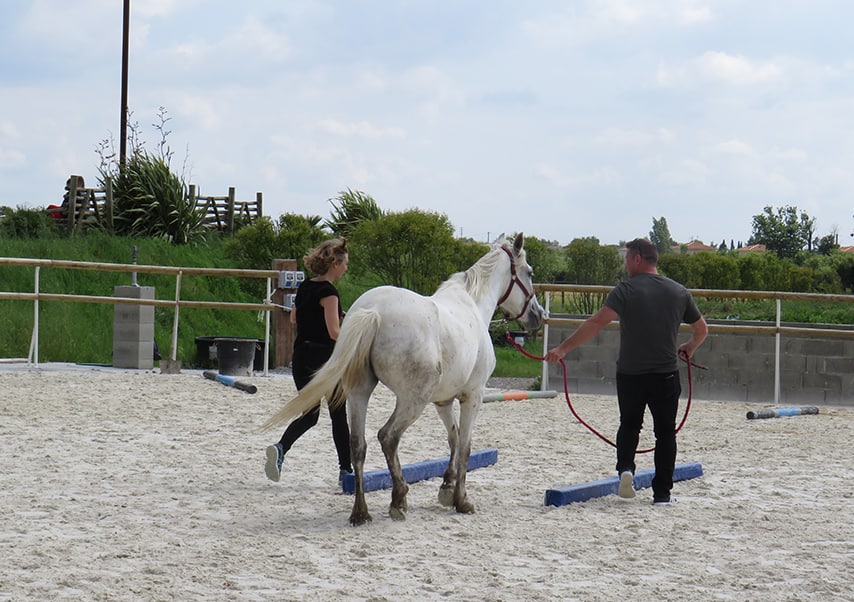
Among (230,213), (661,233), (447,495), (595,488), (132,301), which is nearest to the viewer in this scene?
(447,495)

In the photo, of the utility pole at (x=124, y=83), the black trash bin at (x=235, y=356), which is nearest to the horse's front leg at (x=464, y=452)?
the black trash bin at (x=235, y=356)

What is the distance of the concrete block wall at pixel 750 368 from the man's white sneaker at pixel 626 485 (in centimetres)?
628

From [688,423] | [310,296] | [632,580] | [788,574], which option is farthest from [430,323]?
[688,423]

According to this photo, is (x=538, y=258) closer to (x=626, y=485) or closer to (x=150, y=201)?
(x=150, y=201)

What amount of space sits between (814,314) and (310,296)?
55.5ft

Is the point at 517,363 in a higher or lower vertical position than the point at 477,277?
lower

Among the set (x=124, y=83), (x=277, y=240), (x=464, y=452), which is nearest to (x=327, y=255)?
(x=464, y=452)

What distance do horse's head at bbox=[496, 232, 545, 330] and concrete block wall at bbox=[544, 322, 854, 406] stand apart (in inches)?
236

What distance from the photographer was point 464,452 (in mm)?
5809

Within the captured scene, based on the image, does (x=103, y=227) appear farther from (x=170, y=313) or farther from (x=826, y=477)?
(x=826, y=477)

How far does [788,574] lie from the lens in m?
4.52

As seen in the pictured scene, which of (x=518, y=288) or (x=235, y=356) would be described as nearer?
(x=518, y=288)

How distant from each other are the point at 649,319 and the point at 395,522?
1939 mm

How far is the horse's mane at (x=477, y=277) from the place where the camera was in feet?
20.5
